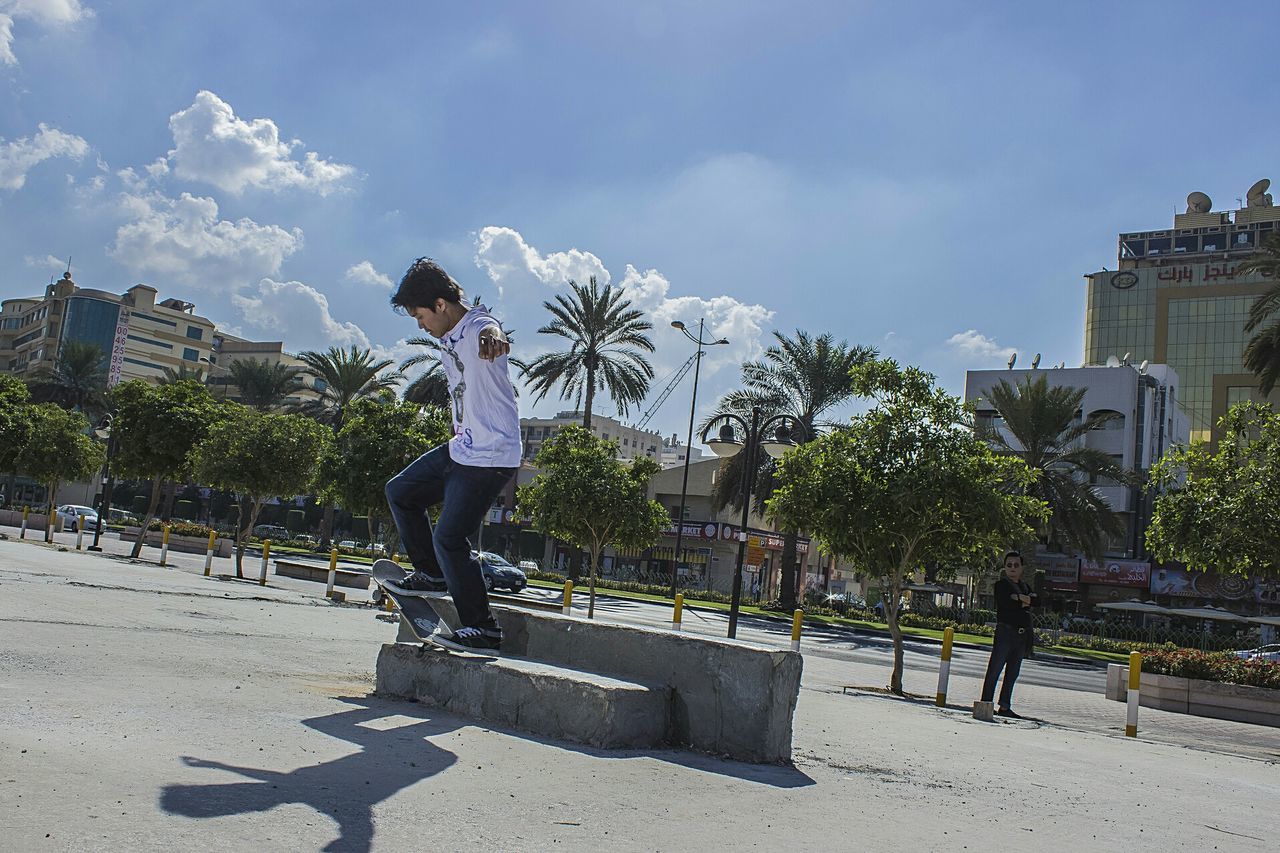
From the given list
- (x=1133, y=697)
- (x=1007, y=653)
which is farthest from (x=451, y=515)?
(x=1133, y=697)

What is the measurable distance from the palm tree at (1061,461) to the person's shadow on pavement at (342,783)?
103 ft

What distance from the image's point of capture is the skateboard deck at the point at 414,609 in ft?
18.0

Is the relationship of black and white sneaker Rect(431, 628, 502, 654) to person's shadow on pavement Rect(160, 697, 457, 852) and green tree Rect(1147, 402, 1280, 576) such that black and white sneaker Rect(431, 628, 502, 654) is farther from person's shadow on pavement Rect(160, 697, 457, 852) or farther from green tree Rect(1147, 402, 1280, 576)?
green tree Rect(1147, 402, 1280, 576)

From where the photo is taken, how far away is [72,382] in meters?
62.4

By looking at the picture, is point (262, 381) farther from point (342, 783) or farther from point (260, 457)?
point (342, 783)

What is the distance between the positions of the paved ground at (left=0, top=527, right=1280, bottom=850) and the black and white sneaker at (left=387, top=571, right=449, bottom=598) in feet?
2.03

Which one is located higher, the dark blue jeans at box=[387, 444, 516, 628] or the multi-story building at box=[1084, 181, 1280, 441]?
the multi-story building at box=[1084, 181, 1280, 441]

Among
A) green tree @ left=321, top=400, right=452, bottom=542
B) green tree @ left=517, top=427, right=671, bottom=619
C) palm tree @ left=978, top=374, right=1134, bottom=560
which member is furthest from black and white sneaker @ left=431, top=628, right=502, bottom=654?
palm tree @ left=978, top=374, right=1134, bottom=560

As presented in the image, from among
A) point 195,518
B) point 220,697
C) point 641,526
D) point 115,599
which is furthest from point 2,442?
point 195,518

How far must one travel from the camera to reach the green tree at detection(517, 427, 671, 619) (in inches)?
940

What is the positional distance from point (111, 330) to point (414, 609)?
327ft

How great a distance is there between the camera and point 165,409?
27125mm

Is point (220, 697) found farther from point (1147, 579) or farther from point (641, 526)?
point (1147, 579)

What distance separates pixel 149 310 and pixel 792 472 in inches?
3940
